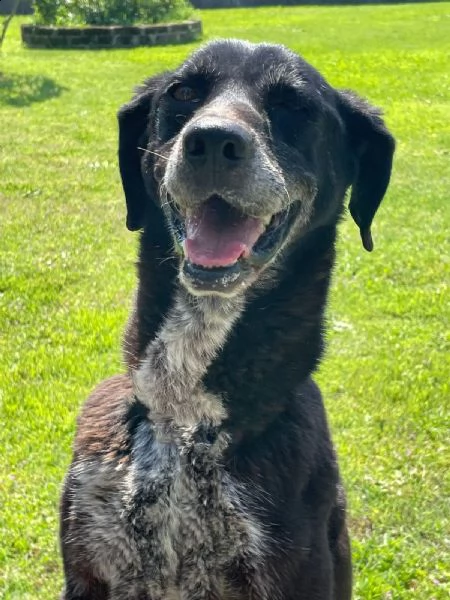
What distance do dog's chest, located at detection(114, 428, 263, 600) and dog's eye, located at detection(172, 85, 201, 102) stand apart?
3.64ft

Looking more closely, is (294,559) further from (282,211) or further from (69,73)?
(69,73)

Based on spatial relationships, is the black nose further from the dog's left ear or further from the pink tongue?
the dog's left ear

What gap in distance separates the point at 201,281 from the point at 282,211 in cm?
34

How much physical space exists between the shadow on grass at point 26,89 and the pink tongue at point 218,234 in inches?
378

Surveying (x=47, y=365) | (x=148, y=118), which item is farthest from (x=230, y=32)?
(x=148, y=118)

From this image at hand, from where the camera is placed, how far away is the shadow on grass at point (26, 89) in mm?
11734

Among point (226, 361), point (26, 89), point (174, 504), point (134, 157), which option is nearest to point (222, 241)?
point (226, 361)

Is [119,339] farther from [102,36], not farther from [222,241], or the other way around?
[102,36]

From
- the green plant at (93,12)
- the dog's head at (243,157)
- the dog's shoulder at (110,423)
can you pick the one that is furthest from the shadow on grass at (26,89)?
the dog's shoulder at (110,423)

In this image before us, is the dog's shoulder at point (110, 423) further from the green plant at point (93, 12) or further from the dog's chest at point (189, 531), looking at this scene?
the green plant at point (93, 12)

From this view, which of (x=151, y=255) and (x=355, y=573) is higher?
(x=151, y=255)

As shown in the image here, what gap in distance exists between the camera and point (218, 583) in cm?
241

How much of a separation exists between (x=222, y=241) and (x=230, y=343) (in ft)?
1.07

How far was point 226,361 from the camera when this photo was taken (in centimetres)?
260
